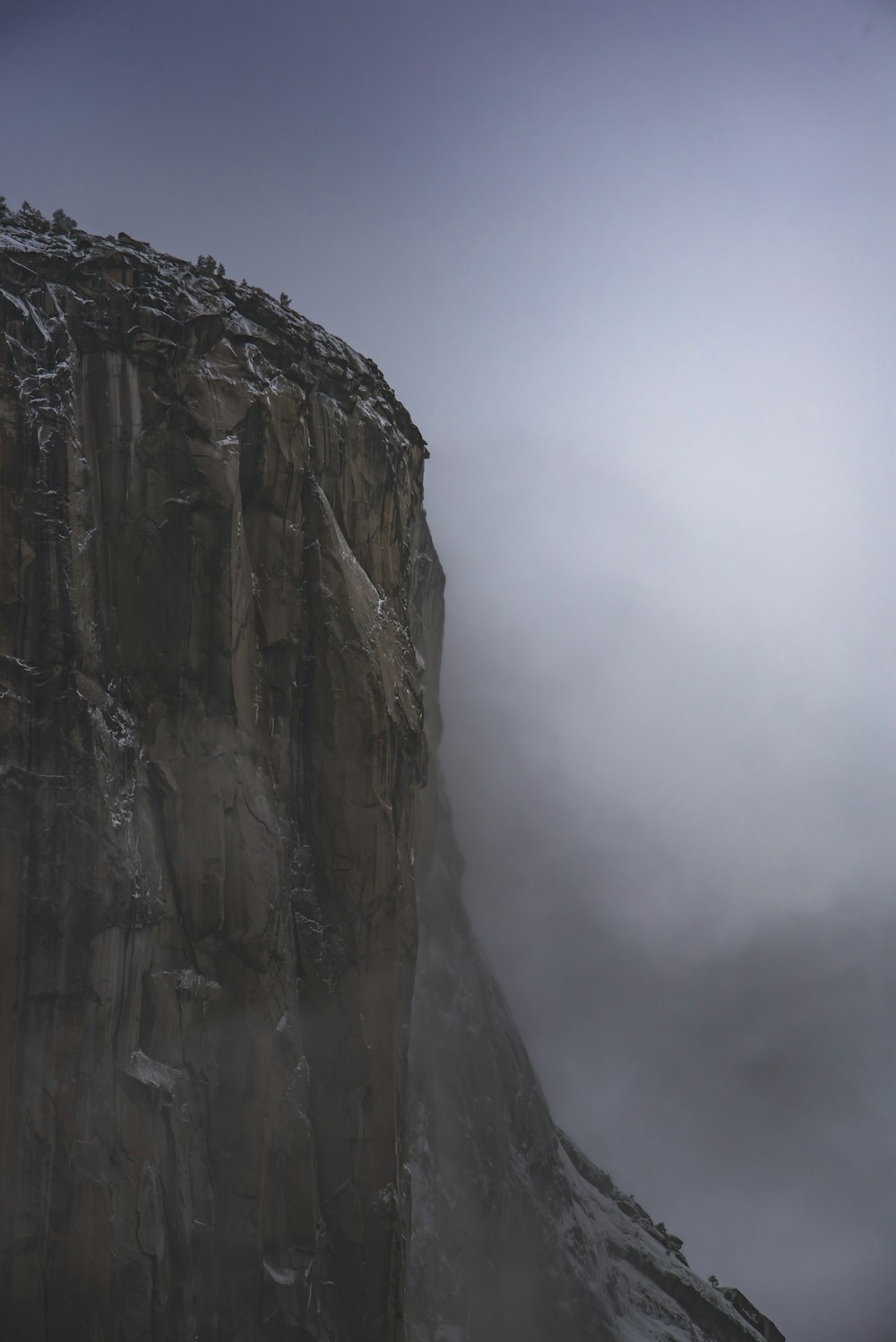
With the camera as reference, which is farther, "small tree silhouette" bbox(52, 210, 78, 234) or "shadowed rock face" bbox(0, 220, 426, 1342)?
"small tree silhouette" bbox(52, 210, 78, 234)

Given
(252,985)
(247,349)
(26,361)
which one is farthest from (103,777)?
(247,349)

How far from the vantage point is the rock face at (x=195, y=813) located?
18969 millimetres

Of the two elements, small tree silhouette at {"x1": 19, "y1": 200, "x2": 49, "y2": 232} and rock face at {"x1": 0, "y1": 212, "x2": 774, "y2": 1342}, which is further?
small tree silhouette at {"x1": 19, "y1": 200, "x2": 49, "y2": 232}

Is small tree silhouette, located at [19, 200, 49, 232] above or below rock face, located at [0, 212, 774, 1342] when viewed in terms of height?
above

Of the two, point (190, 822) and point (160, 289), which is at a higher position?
point (160, 289)

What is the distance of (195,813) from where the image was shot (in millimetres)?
21500

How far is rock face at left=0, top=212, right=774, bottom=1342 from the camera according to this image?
19.0 meters

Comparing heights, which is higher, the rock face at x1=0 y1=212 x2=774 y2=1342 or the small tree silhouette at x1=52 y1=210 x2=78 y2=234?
the small tree silhouette at x1=52 y1=210 x2=78 y2=234

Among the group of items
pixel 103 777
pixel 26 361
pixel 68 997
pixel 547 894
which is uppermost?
pixel 547 894

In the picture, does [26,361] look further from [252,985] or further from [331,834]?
[252,985]

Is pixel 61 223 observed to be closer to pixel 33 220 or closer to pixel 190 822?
pixel 33 220

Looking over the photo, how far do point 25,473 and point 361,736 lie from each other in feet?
32.0

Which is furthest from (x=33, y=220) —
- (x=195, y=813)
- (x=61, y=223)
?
(x=195, y=813)

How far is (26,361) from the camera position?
20.6m
